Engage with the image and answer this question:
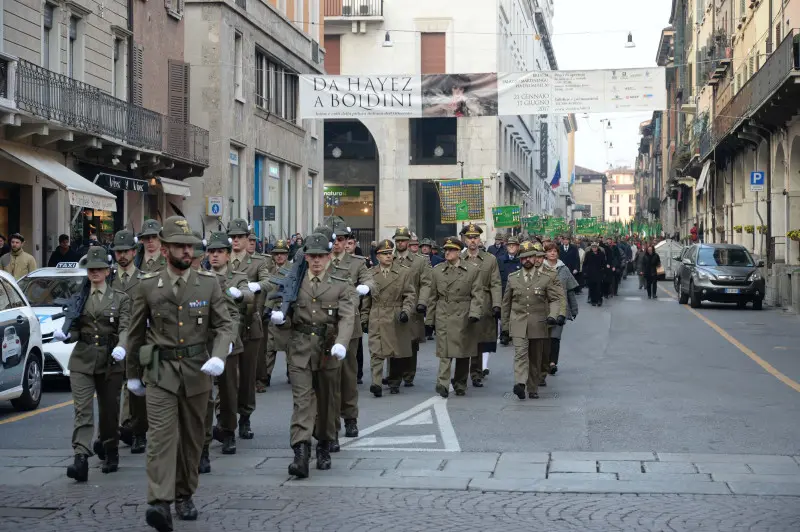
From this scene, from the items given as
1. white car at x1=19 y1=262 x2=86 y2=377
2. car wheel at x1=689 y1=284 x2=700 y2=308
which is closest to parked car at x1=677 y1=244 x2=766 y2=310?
car wheel at x1=689 y1=284 x2=700 y2=308

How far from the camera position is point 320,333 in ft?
30.9

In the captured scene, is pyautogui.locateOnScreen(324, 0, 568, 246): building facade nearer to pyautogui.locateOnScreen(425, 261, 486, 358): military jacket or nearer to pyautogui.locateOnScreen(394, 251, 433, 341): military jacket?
pyautogui.locateOnScreen(394, 251, 433, 341): military jacket

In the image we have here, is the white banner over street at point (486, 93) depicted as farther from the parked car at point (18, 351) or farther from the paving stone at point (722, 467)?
the paving stone at point (722, 467)

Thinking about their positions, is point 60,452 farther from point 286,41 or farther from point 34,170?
point 286,41

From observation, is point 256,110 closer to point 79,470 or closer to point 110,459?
point 110,459

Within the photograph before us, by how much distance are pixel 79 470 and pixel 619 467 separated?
4.15 metres

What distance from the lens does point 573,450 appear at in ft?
34.1

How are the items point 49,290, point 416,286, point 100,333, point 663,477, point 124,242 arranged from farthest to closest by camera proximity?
1. point 49,290
2. point 416,286
3. point 124,242
4. point 100,333
5. point 663,477

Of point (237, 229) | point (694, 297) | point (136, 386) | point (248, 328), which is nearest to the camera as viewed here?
point (136, 386)

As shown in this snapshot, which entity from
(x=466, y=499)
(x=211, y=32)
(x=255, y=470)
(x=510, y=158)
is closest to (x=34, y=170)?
(x=211, y=32)

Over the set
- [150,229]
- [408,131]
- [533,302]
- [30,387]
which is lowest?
[30,387]

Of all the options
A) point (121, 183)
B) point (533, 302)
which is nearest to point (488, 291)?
point (533, 302)

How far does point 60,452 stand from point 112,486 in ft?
5.45

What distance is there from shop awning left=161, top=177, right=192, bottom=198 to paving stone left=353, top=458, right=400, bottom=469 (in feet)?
69.3
